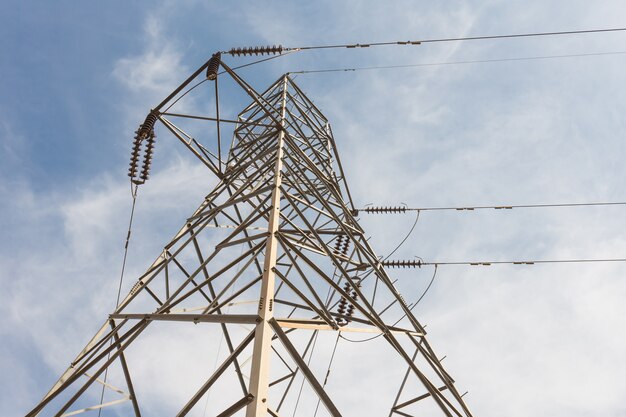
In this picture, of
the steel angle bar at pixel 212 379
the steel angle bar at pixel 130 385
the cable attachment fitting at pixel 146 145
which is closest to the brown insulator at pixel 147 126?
the cable attachment fitting at pixel 146 145

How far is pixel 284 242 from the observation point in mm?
5262

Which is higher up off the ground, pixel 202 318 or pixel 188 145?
pixel 188 145

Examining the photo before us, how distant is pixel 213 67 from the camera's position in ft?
32.7

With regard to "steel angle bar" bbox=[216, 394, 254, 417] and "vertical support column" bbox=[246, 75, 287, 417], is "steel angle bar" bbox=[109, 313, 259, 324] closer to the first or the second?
"vertical support column" bbox=[246, 75, 287, 417]

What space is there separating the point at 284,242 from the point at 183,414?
2187 millimetres

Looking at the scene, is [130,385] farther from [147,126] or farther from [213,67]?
[213,67]

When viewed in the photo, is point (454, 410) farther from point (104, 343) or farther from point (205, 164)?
point (205, 164)

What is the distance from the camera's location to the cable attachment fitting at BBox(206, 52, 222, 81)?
9898 mm

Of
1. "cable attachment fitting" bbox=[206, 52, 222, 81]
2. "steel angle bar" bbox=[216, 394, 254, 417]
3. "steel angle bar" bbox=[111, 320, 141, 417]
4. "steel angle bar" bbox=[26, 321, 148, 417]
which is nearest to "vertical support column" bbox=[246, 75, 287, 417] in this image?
"steel angle bar" bbox=[216, 394, 254, 417]

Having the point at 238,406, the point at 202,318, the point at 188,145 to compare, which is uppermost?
the point at 188,145

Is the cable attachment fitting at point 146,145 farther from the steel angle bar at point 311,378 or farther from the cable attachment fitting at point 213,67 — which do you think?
the steel angle bar at point 311,378

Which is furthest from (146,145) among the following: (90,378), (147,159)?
(90,378)

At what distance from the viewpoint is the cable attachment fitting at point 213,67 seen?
32.5 feet

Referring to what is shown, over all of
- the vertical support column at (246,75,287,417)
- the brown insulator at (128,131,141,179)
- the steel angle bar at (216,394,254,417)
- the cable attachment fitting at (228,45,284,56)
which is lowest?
the steel angle bar at (216,394,254,417)
